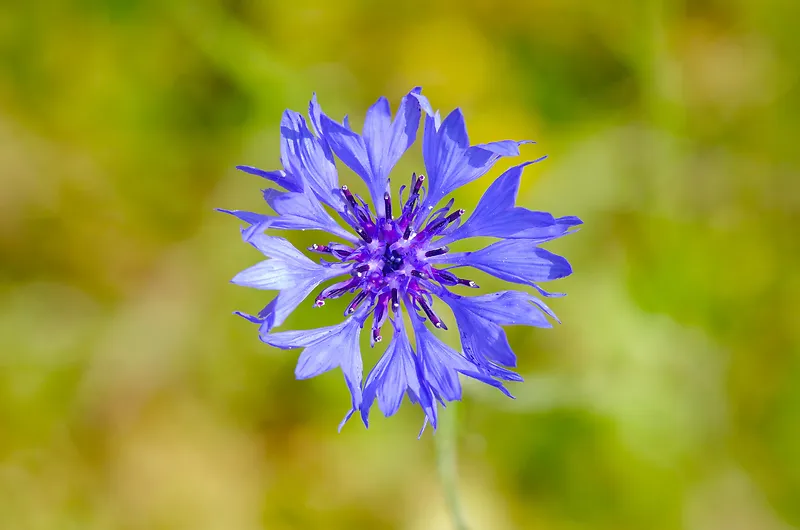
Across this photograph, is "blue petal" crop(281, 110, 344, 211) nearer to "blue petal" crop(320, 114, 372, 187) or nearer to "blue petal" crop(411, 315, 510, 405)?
"blue petal" crop(320, 114, 372, 187)

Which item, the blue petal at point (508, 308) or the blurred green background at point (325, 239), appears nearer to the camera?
the blue petal at point (508, 308)

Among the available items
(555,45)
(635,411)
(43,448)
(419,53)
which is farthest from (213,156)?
(635,411)

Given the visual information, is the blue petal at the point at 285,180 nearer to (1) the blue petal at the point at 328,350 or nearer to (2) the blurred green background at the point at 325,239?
(1) the blue petal at the point at 328,350

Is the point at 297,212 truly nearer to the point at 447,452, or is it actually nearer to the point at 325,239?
the point at 447,452

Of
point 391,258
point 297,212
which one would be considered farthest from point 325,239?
point 297,212

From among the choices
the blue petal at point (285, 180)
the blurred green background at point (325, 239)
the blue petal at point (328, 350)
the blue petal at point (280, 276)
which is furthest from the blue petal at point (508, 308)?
the blurred green background at point (325, 239)
